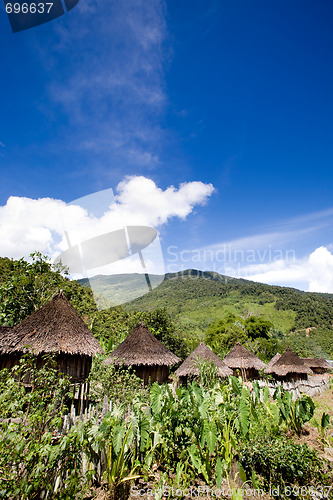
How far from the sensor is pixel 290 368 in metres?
19.2

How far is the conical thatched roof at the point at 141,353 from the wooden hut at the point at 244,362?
7.66 m

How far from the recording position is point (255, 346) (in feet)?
96.8

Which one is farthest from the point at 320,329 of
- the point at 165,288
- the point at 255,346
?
the point at 165,288

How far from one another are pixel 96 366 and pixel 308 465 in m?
6.69

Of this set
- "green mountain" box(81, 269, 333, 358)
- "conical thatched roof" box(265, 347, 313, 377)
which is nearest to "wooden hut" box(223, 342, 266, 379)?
"conical thatched roof" box(265, 347, 313, 377)

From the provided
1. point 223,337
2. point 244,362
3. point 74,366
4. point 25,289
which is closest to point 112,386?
point 74,366

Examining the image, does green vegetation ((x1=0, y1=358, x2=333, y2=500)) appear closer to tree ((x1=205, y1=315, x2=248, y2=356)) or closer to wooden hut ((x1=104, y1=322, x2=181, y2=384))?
wooden hut ((x1=104, y1=322, x2=181, y2=384))

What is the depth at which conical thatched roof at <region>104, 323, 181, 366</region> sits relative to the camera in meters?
12.3

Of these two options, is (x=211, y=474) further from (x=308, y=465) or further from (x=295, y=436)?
(x=295, y=436)

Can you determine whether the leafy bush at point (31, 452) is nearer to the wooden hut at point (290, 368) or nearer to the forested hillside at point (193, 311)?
the forested hillside at point (193, 311)

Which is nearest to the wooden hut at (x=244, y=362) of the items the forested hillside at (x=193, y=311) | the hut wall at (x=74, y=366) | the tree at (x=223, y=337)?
the forested hillside at (x=193, y=311)

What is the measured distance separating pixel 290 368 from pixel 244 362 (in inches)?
135

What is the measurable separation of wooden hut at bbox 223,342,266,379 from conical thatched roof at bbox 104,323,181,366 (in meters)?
7.66

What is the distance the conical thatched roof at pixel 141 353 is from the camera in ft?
40.4
